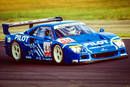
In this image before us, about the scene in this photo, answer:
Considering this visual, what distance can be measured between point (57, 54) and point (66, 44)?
479mm

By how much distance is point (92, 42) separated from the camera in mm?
11039

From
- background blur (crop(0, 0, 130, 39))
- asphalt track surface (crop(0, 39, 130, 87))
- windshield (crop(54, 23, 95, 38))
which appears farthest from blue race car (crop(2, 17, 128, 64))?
background blur (crop(0, 0, 130, 39))

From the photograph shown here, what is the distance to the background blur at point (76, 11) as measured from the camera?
2706 cm

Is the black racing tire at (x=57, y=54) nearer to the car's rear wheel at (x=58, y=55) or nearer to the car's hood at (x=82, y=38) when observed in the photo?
the car's rear wheel at (x=58, y=55)

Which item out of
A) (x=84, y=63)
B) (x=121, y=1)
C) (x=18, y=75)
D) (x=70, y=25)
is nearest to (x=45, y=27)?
(x=70, y=25)

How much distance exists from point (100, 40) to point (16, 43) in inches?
109

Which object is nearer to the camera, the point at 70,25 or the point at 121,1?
the point at 70,25

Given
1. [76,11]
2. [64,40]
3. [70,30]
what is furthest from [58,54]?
[76,11]

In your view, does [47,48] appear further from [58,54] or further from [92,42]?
[92,42]

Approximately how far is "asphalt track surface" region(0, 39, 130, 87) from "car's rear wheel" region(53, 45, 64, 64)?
0.53ft

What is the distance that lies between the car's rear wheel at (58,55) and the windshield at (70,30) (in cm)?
51

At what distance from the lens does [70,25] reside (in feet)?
39.0

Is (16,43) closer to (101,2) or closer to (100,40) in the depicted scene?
(100,40)

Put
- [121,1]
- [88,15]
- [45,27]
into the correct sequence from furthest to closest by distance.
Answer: [121,1], [88,15], [45,27]
